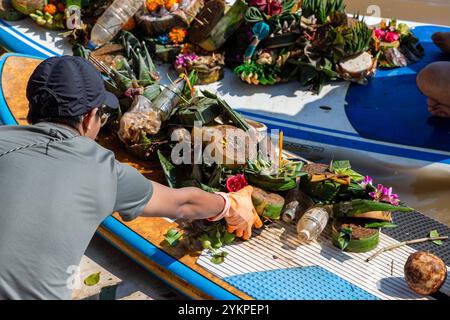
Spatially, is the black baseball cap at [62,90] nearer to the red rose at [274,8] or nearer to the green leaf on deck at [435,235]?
the green leaf on deck at [435,235]

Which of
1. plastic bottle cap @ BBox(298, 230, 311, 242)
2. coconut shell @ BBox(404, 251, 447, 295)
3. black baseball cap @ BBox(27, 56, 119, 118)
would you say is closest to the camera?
black baseball cap @ BBox(27, 56, 119, 118)

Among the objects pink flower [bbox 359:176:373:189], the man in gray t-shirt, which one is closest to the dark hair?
the man in gray t-shirt

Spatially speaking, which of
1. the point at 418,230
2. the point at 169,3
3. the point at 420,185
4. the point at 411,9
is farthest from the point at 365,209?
the point at 411,9

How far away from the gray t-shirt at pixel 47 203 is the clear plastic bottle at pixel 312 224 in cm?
150

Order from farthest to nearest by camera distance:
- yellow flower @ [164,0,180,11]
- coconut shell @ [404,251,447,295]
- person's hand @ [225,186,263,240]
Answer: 1. yellow flower @ [164,0,180,11]
2. person's hand @ [225,186,263,240]
3. coconut shell @ [404,251,447,295]

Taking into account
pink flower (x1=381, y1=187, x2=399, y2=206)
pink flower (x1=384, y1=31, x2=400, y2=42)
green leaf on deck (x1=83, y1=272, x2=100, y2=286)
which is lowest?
green leaf on deck (x1=83, y1=272, x2=100, y2=286)

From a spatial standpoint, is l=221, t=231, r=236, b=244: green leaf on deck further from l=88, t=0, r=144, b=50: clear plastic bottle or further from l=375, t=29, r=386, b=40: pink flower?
l=375, t=29, r=386, b=40: pink flower

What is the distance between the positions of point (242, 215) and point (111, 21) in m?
2.85

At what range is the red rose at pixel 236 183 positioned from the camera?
12.5ft

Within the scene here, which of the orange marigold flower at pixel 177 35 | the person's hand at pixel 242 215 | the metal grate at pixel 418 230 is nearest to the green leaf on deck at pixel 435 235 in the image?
the metal grate at pixel 418 230

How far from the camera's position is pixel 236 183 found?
381 centimetres

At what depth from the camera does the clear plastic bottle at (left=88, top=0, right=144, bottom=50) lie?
5.64m

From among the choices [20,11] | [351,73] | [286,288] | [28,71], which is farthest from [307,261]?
[20,11]

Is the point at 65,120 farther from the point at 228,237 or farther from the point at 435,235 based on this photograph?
the point at 435,235
